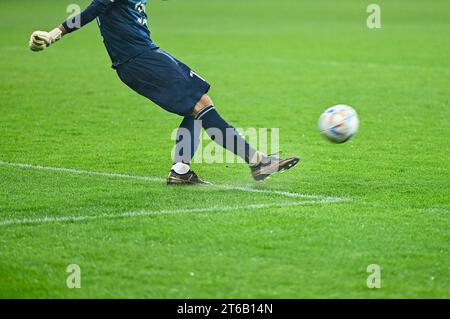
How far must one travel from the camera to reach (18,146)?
11.6 metres

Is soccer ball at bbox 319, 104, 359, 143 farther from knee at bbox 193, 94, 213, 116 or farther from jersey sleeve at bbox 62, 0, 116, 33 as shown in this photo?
jersey sleeve at bbox 62, 0, 116, 33

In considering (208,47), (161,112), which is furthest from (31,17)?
(161,112)

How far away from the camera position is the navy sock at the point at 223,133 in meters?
9.23

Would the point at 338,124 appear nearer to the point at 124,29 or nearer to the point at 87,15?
the point at 124,29

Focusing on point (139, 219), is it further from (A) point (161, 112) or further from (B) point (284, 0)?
(B) point (284, 0)

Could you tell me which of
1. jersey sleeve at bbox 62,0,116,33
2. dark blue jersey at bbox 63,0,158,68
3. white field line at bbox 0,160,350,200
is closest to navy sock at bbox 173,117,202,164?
white field line at bbox 0,160,350,200

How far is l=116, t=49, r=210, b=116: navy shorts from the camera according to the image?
914cm

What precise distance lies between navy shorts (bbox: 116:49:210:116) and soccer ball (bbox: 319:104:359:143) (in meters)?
1.23

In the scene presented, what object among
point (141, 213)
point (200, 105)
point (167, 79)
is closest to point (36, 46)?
point (167, 79)

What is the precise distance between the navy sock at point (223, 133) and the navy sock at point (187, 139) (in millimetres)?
117

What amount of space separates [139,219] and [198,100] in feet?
5.88

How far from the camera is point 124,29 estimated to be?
358 inches

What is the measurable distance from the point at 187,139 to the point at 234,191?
781 millimetres

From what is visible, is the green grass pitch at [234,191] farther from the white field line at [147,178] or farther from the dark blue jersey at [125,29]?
the dark blue jersey at [125,29]
